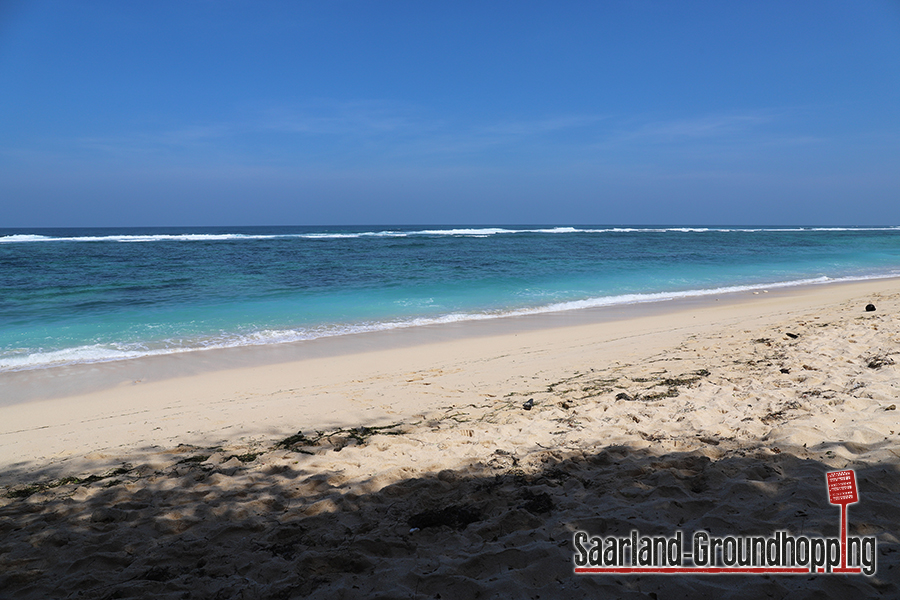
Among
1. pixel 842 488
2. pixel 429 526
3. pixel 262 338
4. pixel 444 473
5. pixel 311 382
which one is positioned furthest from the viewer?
pixel 262 338

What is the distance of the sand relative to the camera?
249 centimetres

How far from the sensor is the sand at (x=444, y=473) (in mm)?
2490

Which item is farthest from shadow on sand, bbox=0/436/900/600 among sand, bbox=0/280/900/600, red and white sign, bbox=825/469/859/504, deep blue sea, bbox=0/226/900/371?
deep blue sea, bbox=0/226/900/371

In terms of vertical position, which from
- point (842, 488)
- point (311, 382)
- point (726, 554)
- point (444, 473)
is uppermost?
point (842, 488)

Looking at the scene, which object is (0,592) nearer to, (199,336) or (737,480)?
(737,480)

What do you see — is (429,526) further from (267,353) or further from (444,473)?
(267,353)

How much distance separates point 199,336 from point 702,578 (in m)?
9.67

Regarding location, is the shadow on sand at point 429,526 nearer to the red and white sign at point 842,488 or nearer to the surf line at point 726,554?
the surf line at point 726,554

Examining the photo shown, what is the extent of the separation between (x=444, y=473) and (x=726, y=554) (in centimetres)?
185

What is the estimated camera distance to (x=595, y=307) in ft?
42.0

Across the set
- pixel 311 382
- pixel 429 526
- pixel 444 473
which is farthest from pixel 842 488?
pixel 311 382

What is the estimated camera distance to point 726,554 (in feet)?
7.98

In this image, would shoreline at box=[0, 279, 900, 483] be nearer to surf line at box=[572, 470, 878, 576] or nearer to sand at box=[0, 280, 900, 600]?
sand at box=[0, 280, 900, 600]

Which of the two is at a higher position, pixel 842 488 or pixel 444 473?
pixel 842 488
